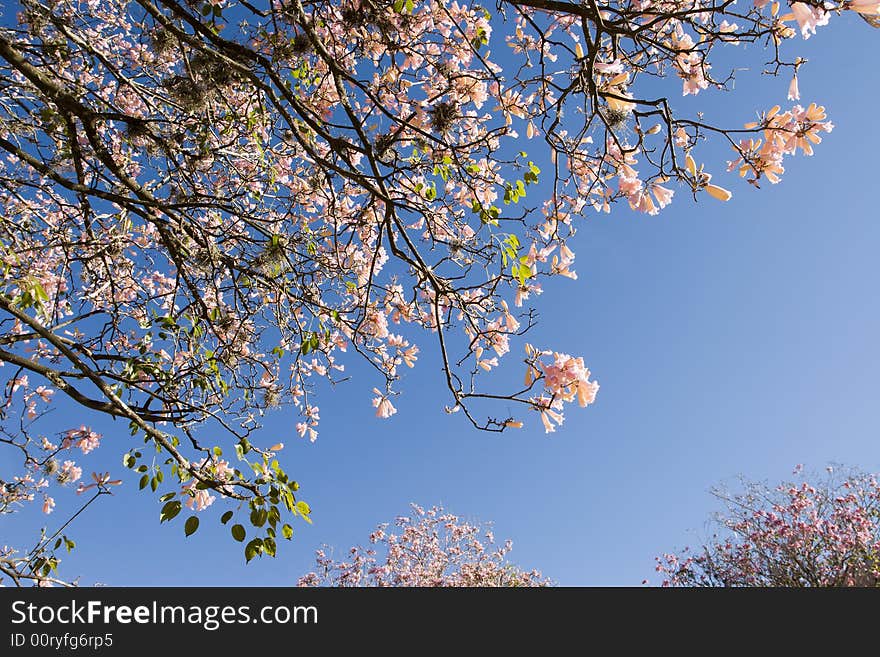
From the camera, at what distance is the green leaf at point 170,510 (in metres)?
2.05

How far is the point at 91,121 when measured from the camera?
2.76 metres

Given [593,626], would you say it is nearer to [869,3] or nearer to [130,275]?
[869,3]

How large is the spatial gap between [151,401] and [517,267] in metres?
1.89

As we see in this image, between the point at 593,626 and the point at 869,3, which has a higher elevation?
the point at 869,3

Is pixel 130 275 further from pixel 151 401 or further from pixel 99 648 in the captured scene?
pixel 99 648

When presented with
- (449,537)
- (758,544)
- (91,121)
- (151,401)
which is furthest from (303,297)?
(449,537)

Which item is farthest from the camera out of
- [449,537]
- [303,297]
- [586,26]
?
[449,537]

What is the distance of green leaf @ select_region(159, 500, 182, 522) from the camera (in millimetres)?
2051

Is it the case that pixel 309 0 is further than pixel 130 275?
No

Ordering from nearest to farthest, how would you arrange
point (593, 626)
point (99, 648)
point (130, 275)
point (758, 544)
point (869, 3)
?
point (869, 3)
point (99, 648)
point (593, 626)
point (130, 275)
point (758, 544)

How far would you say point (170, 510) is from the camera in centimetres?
206

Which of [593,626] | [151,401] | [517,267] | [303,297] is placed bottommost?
[593,626]

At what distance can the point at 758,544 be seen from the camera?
10.7 m

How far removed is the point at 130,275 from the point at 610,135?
3806 millimetres
